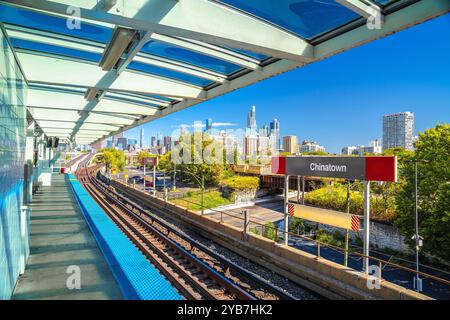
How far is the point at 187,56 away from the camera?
529 cm

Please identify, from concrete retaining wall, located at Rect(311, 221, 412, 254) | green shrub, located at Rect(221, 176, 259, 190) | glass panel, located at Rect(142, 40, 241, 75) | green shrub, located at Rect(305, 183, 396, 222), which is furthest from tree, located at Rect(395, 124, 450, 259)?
green shrub, located at Rect(221, 176, 259, 190)

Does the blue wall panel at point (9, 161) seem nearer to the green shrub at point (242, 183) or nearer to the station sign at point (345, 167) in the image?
the station sign at point (345, 167)

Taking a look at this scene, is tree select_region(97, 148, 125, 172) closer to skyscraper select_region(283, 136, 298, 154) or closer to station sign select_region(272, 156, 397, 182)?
station sign select_region(272, 156, 397, 182)

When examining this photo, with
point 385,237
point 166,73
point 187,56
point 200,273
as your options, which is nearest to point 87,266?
point 200,273

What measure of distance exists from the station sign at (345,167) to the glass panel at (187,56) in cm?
406

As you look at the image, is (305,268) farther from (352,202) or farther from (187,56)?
(352,202)

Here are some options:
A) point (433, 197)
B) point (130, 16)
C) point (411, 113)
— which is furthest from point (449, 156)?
point (411, 113)

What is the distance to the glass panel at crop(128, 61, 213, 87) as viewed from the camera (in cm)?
585

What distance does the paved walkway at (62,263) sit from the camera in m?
4.77

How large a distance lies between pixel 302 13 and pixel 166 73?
11.6 ft

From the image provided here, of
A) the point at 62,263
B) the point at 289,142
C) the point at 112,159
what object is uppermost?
the point at 289,142

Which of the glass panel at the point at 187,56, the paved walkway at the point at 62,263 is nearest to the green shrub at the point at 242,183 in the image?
the paved walkway at the point at 62,263

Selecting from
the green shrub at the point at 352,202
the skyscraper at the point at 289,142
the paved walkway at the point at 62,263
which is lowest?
the green shrub at the point at 352,202
